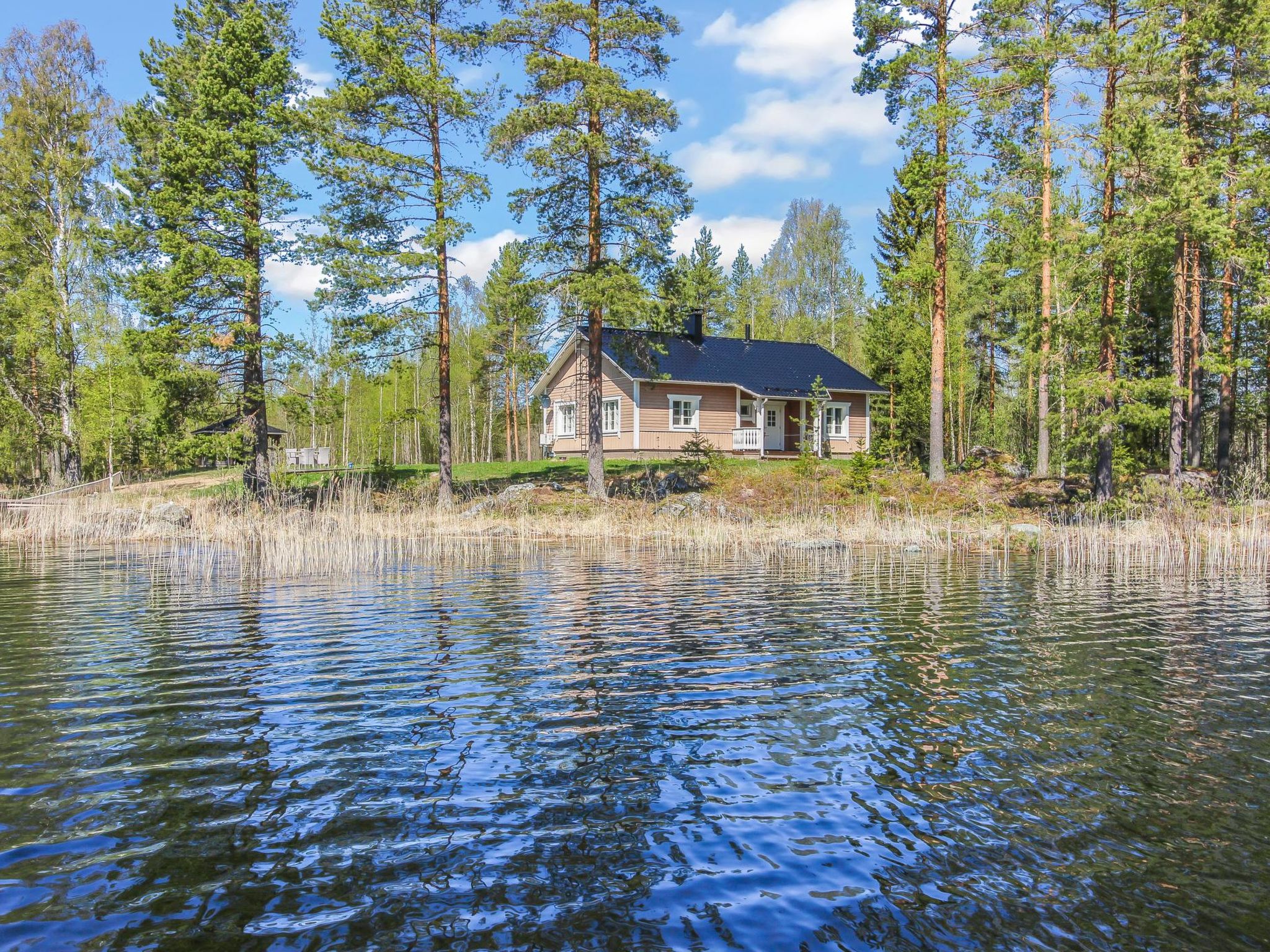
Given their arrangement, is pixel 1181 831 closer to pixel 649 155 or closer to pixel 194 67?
pixel 649 155

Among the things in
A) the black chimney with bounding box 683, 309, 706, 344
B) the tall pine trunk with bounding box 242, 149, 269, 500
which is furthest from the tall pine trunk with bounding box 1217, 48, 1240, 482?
the tall pine trunk with bounding box 242, 149, 269, 500

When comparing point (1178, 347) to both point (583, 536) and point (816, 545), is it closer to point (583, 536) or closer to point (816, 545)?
point (816, 545)

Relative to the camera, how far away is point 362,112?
23.4 m

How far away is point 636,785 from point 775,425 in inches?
1373

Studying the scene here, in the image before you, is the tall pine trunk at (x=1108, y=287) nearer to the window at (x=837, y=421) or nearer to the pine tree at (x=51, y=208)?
the window at (x=837, y=421)

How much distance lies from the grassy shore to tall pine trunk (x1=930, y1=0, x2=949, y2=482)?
1.52 metres

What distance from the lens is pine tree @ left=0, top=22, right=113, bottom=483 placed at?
1220 inches

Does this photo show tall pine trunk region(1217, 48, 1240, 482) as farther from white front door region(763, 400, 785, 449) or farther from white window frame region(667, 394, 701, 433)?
white window frame region(667, 394, 701, 433)

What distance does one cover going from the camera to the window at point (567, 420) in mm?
39938

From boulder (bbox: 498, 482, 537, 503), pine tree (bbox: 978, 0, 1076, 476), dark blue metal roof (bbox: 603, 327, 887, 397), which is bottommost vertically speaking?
boulder (bbox: 498, 482, 537, 503)

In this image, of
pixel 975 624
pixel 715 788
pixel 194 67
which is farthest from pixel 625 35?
pixel 715 788

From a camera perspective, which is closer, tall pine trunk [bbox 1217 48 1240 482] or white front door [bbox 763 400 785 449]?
tall pine trunk [bbox 1217 48 1240 482]

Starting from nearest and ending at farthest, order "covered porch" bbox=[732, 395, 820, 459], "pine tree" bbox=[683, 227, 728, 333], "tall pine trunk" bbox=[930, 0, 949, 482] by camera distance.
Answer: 1. "tall pine trunk" bbox=[930, 0, 949, 482]
2. "covered porch" bbox=[732, 395, 820, 459]
3. "pine tree" bbox=[683, 227, 728, 333]

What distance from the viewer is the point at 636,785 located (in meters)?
5.00
